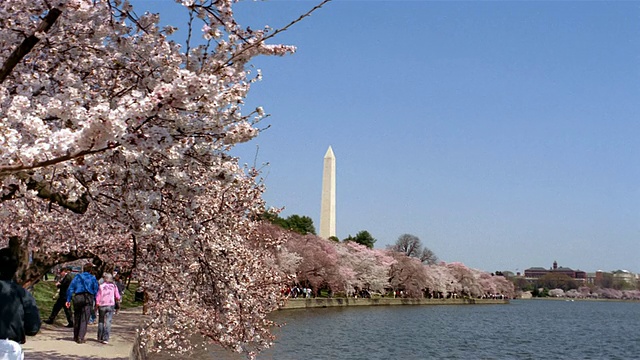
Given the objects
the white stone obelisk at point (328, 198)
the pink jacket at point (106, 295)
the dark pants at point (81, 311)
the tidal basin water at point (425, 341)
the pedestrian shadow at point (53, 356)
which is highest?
the white stone obelisk at point (328, 198)

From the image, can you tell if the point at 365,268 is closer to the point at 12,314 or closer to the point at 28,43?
the point at 28,43

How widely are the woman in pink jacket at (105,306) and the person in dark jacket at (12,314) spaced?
23.8 feet

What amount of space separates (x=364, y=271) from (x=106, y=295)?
2097 inches

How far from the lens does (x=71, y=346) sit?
38.4 feet

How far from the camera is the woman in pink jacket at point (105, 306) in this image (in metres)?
12.2

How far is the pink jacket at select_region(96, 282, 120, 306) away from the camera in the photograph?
482 inches

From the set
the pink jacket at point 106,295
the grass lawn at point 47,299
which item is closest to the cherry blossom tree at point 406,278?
the grass lawn at point 47,299

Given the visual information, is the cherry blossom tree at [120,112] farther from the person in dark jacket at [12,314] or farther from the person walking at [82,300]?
the person walking at [82,300]

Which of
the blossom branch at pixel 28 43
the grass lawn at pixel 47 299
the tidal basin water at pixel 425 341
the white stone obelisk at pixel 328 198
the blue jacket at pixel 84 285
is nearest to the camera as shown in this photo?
the blossom branch at pixel 28 43

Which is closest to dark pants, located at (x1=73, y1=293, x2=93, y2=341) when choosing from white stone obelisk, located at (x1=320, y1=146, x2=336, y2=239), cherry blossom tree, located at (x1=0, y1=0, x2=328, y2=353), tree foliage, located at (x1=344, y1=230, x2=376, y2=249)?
cherry blossom tree, located at (x1=0, y1=0, x2=328, y2=353)

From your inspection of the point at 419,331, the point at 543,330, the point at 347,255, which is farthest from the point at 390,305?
the point at 419,331

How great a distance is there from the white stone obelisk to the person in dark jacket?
59.1 m

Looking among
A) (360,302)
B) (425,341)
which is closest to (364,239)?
(360,302)

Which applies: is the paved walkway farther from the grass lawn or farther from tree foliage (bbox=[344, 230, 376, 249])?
tree foliage (bbox=[344, 230, 376, 249])
